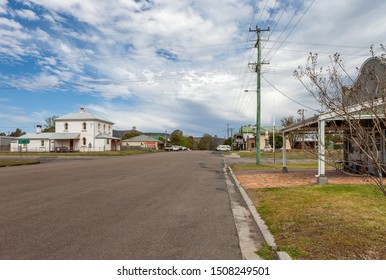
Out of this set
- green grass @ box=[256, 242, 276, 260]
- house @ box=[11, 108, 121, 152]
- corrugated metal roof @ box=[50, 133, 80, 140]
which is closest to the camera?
green grass @ box=[256, 242, 276, 260]

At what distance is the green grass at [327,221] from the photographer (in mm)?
4477

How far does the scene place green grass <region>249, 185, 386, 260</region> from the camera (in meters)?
4.48

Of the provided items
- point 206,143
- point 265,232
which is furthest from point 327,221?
point 206,143

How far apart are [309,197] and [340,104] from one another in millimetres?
5180

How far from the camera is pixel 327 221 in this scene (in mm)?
6020

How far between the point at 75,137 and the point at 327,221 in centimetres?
5687

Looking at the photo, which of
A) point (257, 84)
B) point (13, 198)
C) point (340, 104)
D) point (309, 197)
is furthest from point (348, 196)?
point (257, 84)

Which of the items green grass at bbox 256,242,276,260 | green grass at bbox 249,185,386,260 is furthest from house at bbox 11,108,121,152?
green grass at bbox 256,242,276,260

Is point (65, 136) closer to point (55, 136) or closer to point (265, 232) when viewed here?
point (55, 136)

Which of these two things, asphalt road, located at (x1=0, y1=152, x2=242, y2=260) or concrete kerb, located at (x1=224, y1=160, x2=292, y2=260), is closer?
concrete kerb, located at (x1=224, y1=160, x2=292, y2=260)

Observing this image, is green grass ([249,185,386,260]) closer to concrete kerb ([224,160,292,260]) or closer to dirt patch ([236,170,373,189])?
concrete kerb ([224,160,292,260])

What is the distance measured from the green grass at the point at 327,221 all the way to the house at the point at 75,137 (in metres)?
52.9

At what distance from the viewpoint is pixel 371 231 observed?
531 centimetres

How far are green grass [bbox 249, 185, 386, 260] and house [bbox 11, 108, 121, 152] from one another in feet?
173
